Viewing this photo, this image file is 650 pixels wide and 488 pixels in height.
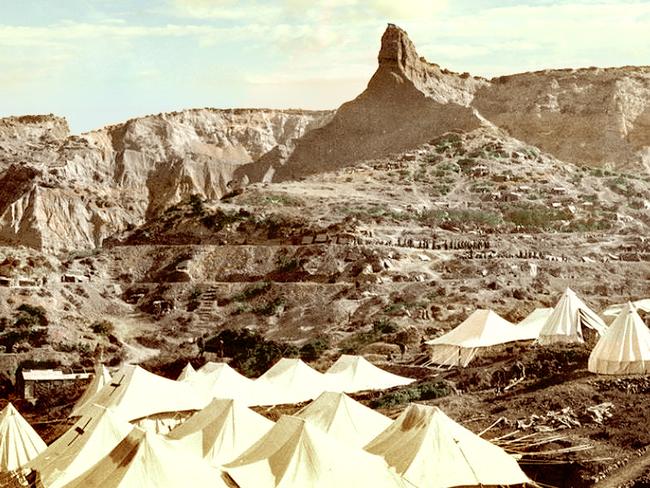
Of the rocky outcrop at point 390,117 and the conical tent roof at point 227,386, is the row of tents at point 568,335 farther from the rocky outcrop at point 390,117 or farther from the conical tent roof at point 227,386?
the rocky outcrop at point 390,117

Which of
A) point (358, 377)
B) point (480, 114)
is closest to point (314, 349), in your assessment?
point (358, 377)

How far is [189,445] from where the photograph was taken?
2516 cm

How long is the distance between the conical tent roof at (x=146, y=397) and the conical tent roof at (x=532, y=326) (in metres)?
15.4

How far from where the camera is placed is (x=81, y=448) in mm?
23781

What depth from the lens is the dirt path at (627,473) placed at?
23297 millimetres

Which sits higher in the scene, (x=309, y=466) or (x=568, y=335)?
(x=309, y=466)

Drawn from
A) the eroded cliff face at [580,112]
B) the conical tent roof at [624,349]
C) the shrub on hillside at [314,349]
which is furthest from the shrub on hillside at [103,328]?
the eroded cliff face at [580,112]

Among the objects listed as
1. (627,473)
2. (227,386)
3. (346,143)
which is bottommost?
(227,386)

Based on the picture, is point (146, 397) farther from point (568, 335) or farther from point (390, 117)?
point (390, 117)

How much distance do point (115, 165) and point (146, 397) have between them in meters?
98.0

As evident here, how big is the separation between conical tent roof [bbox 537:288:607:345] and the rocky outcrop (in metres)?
53.7

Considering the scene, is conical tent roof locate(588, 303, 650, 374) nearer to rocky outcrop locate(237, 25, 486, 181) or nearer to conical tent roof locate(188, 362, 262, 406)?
conical tent roof locate(188, 362, 262, 406)

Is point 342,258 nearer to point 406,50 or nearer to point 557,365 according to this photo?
point 557,365

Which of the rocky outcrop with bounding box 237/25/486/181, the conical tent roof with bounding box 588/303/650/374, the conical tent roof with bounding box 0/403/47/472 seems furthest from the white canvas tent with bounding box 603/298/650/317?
the rocky outcrop with bounding box 237/25/486/181
